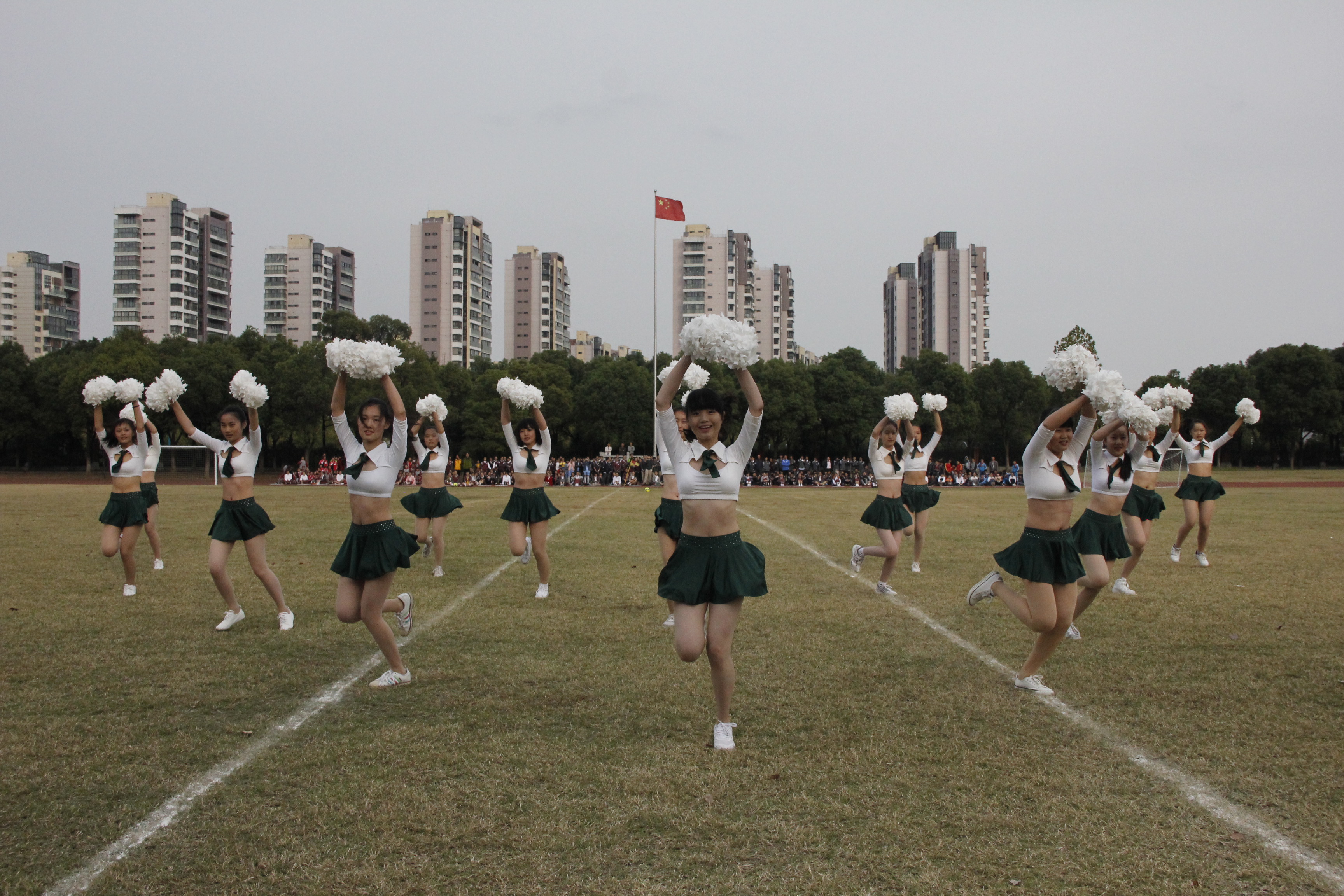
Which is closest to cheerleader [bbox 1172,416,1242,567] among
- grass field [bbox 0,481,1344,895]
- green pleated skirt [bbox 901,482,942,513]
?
grass field [bbox 0,481,1344,895]

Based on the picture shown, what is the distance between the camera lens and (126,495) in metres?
10.3

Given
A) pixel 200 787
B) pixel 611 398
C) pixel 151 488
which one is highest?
pixel 611 398

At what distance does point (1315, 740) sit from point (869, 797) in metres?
2.89

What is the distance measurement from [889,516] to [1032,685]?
4.62m

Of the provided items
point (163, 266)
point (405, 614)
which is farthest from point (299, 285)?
point (405, 614)

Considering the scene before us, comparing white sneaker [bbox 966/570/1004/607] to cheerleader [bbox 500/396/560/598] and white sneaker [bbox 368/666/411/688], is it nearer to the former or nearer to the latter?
white sneaker [bbox 368/666/411/688]

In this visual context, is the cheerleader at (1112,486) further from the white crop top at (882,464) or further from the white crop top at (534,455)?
the white crop top at (534,455)

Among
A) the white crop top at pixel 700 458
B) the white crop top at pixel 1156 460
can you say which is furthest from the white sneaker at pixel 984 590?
the white crop top at pixel 1156 460

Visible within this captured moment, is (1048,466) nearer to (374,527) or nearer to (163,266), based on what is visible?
(374,527)

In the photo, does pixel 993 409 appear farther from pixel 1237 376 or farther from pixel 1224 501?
pixel 1224 501

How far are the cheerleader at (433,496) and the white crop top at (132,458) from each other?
3081mm

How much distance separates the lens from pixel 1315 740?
502 cm

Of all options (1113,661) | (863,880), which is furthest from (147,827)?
(1113,661)

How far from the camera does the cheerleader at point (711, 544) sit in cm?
491
